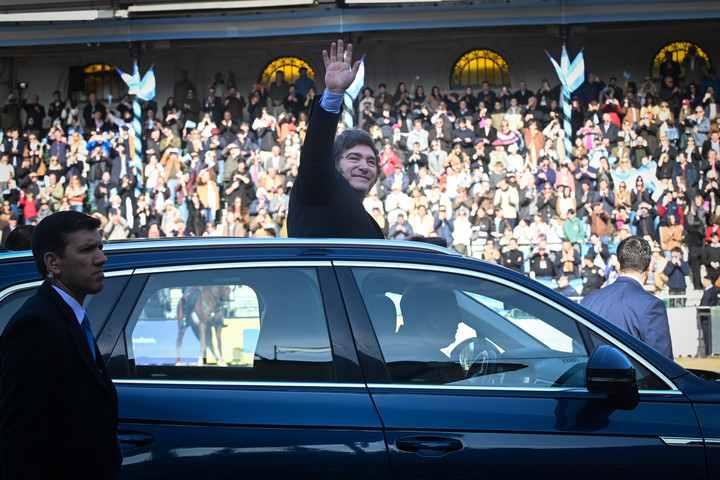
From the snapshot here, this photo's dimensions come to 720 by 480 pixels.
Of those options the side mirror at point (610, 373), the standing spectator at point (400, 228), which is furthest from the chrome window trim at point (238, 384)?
the standing spectator at point (400, 228)

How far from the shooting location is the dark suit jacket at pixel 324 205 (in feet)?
11.9

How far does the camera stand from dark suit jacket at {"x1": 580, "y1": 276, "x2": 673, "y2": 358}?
4.86 metres

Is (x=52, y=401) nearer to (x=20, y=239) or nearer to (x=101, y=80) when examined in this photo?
(x=20, y=239)

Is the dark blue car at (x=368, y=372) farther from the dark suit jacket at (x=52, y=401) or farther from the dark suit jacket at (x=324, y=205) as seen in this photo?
the dark suit jacket at (x=324, y=205)

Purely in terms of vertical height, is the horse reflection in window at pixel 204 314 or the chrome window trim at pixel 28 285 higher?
the chrome window trim at pixel 28 285

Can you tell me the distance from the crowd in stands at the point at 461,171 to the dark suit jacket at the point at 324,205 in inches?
454

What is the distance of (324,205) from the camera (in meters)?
3.78

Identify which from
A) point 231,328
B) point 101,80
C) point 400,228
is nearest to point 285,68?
point 101,80

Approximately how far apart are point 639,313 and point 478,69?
19812 millimetres

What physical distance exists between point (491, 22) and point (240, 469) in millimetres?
18436

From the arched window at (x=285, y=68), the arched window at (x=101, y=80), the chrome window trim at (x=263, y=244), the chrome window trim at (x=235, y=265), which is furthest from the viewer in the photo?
the arched window at (x=101, y=80)

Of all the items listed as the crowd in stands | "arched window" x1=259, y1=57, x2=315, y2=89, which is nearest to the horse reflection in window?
the crowd in stands

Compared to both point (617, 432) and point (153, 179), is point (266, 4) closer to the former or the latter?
point (153, 179)

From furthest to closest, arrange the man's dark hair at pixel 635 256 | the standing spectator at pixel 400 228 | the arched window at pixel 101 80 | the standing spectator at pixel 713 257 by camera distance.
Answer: the arched window at pixel 101 80
the standing spectator at pixel 400 228
the standing spectator at pixel 713 257
the man's dark hair at pixel 635 256
